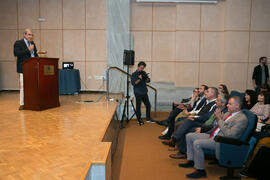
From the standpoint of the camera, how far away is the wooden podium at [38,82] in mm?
4133

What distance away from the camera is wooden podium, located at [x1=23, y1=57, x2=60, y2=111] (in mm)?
4133

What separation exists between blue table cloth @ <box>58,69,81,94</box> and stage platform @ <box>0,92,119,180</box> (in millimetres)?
3269

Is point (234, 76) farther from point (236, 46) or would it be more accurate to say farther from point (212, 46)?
point (212, 46)

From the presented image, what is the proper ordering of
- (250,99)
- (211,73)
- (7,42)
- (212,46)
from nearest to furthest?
(250,99), (212,46), (211,73), (7,42)

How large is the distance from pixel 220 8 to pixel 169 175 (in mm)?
6499

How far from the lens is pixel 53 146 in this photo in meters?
2.62

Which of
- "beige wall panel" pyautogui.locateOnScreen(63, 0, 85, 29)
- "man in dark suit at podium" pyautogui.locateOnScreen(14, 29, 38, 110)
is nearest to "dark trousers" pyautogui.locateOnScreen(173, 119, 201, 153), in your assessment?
"man in dark suit at podium" pyautogui.locateOnScreen(14, 29, 38, 110)

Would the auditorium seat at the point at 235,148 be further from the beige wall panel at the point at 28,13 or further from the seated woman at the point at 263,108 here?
the beige wall panel at the point at 28,13

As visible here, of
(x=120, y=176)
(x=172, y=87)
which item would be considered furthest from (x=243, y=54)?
(x=120, y=176)

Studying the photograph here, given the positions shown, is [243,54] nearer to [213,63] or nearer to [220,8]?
[213,63]

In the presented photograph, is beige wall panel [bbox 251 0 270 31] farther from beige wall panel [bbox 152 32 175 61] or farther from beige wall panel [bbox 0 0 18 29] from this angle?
beige wall panel [bbox 0 0 18 29]

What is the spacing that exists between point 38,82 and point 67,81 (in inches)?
138

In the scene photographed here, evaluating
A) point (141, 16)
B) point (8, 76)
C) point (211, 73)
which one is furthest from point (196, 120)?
point (8, 76)

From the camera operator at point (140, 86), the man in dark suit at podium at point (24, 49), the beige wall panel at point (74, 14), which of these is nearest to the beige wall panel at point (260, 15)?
the camera operator at point (140, 86)
